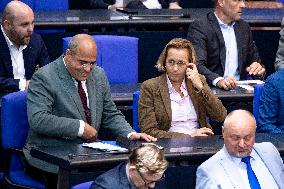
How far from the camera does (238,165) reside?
19.4 feet

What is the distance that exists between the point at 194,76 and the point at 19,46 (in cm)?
149

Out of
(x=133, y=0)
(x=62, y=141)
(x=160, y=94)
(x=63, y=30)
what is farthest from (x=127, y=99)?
(x=133, y=0)

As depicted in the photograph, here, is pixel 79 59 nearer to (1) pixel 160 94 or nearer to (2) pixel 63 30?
(1) pixel 160 94

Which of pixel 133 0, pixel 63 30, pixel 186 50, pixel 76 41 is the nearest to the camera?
pixel 76 41

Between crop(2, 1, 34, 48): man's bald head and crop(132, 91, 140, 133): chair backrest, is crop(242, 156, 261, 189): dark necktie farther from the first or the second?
crop(2, 1, 34, 48): man's bald head

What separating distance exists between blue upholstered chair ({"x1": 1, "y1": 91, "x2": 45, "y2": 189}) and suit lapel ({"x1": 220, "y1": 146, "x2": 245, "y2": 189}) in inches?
50.1

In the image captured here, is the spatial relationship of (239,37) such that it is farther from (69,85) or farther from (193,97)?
(69,85)

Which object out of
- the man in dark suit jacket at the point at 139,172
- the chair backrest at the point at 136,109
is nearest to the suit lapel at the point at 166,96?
the chair backrest at the point at 136,109

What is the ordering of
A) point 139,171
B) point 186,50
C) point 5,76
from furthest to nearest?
point 5,76, point 186,50, point 139,171

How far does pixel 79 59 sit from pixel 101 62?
135 centimetres

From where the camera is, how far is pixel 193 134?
6746mm

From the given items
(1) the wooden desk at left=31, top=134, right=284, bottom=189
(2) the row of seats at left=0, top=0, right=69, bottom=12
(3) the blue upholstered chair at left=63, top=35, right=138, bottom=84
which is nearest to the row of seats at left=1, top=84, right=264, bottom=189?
(1) the wooden desk at left=31, top=134, right=284, bottom=189

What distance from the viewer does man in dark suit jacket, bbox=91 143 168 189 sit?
5.23 m

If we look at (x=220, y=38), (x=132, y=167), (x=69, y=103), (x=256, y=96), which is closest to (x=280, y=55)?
(x=220, y=38)
